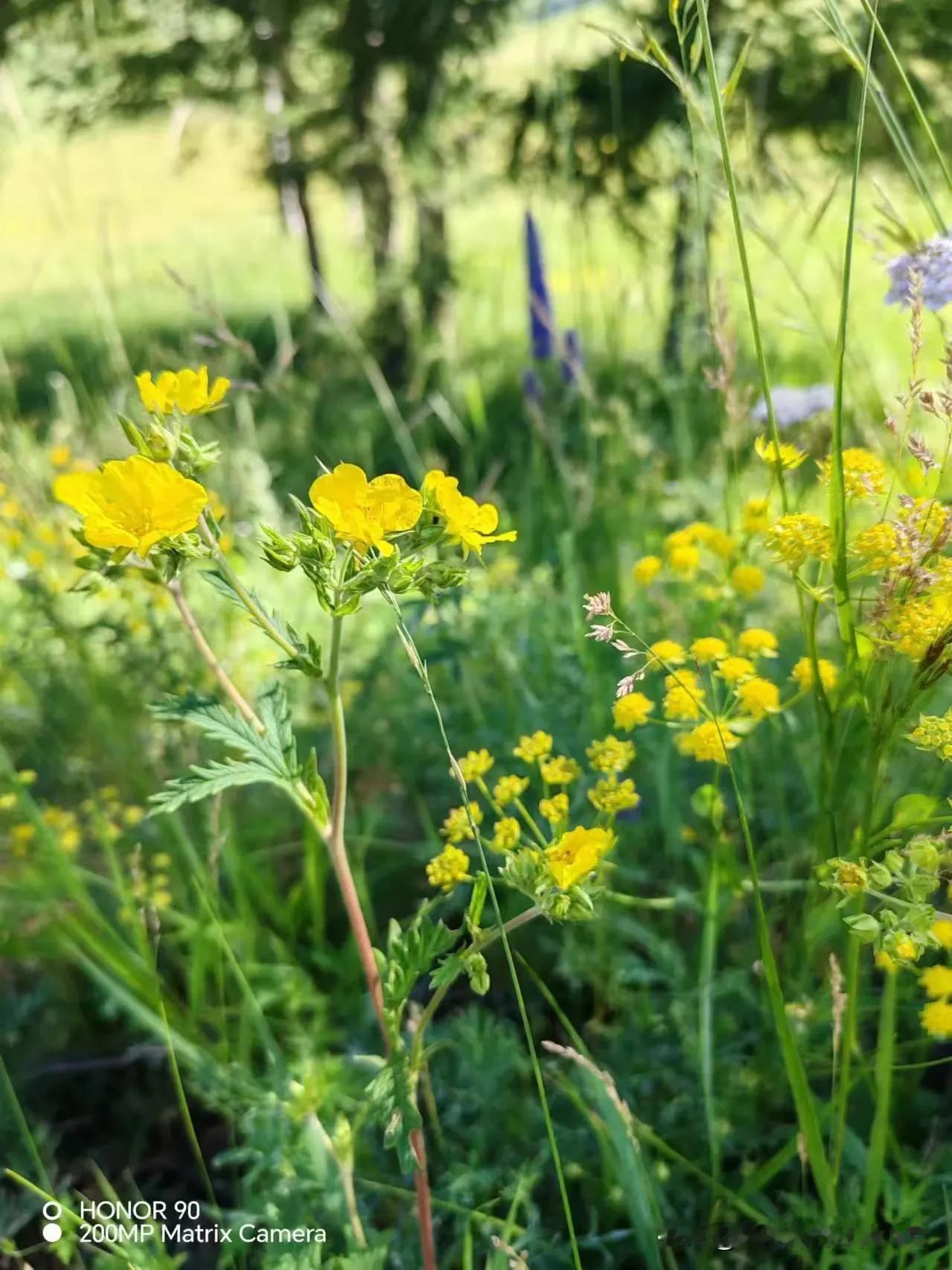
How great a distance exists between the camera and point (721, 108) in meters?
0.70

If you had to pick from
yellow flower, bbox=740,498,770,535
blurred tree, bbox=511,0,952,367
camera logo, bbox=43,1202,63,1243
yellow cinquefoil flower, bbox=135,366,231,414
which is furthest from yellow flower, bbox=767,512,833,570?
blurred tree, bbox=511,0,952,367

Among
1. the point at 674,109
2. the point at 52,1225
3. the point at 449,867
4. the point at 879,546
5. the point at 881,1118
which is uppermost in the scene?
the point at 674,109

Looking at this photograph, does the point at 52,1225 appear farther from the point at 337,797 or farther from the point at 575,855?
the point at 575,855

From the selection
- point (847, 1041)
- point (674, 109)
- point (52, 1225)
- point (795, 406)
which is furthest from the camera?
point (674, 109)

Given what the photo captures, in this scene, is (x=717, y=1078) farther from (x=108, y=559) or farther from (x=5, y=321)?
(x=5, y=321)

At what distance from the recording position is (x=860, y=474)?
31.7 inches

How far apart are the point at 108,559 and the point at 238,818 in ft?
3.63

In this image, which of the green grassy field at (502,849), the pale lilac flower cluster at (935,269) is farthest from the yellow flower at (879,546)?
the pale lilac flower cluster at (935,269)

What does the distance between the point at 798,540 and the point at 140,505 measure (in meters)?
0.48

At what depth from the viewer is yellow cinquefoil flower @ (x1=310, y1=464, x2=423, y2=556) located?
0.65 metres

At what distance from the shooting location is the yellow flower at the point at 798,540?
76 centimetres

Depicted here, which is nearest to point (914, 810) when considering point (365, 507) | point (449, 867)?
point (449, 867)

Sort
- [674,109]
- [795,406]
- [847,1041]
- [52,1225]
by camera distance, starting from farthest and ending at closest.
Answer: [674,109]
[795,406]
[52,1225]
[847,1041]

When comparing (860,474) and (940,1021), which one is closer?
(860,474)
